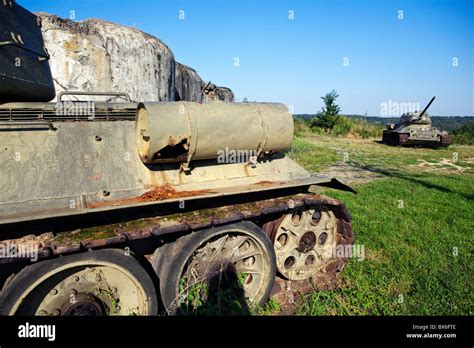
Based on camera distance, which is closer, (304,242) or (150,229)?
(150,229)

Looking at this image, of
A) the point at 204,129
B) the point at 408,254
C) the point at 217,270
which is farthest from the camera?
the point at 408,254

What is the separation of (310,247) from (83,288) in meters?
2.76

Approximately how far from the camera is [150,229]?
2.96 m

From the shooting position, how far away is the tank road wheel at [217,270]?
3346 mm

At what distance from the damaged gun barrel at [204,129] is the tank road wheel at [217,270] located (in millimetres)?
812

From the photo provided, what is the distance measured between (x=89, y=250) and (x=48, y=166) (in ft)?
2.68

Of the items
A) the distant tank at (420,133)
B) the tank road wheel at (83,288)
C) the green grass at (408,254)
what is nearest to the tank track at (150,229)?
the tank road wheel at (83,288)

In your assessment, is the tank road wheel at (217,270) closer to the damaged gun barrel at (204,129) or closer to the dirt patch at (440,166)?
the damaged gun barrel at (204,129)

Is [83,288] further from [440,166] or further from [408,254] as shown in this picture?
[440,166]

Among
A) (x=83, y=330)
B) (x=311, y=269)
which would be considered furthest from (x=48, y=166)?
(x=311, y=269)

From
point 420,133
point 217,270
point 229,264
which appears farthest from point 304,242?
point 420,133

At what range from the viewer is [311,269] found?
4645 mm

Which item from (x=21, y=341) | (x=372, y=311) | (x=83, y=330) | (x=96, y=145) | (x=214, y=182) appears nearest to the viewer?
(x=21, y=341)

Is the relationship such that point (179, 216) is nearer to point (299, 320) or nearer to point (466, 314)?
point (299, 320)
